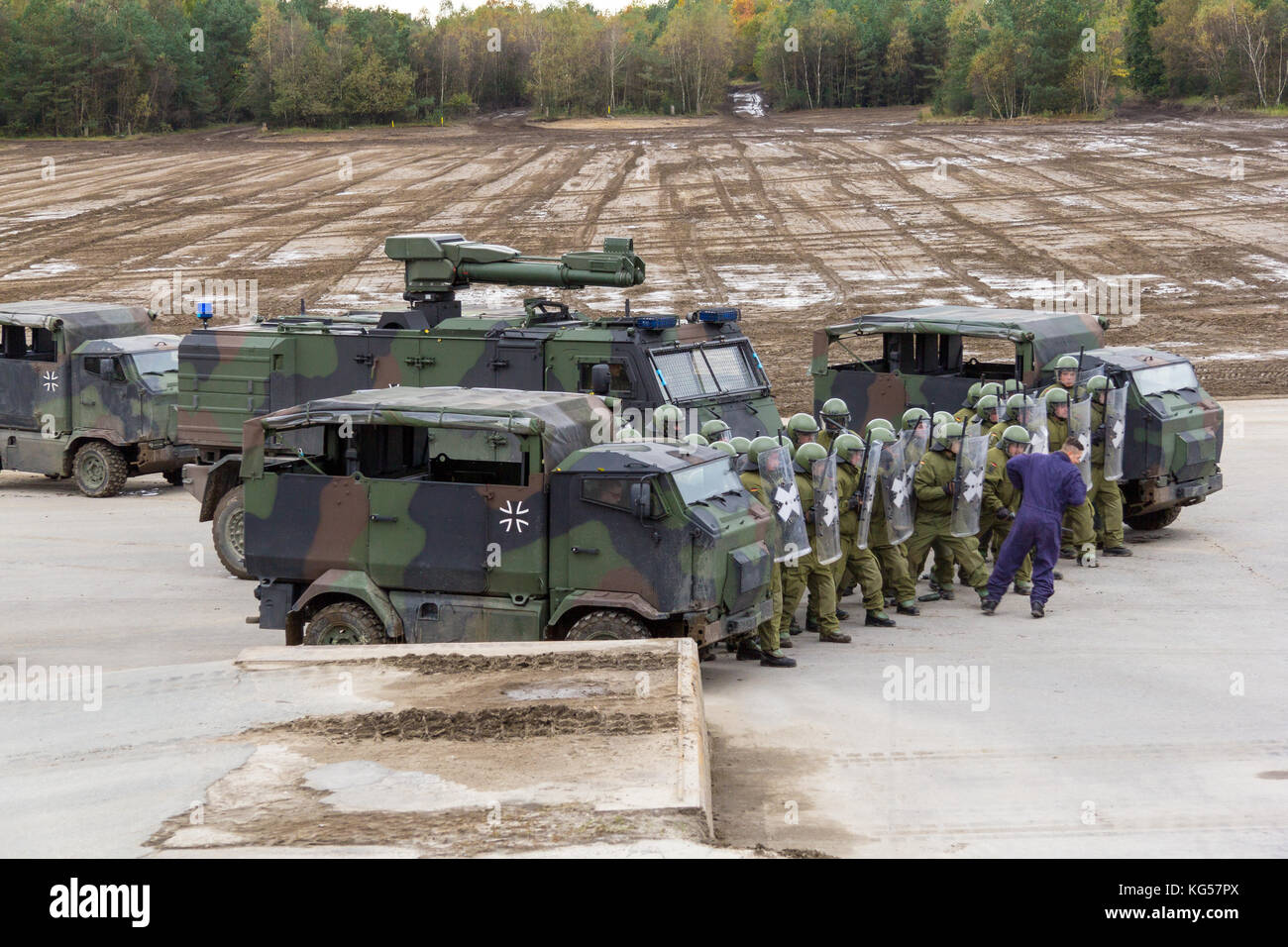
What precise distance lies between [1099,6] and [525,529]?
61723 mm

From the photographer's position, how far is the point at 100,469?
755 inches

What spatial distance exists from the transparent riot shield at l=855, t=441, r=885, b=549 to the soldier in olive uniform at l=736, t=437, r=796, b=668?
1.26 metres

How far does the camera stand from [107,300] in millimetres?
32312

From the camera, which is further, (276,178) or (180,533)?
(276,178)

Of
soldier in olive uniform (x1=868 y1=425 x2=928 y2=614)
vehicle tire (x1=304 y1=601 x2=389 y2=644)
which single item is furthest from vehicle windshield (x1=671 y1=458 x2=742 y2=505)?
vehicle tire (x1=304 y1=601 x2=389 y2=644)

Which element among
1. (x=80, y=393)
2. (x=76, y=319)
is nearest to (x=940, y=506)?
(x=80, y=393)

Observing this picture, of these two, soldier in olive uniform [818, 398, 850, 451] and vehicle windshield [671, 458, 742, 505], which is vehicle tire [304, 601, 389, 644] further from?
soldier in olive uniform [818, 398, 850, 451]

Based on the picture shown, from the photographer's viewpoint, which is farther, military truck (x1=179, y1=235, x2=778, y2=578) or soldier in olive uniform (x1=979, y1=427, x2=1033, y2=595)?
military truck (x1=179, y1=235, x2=778, y2=578)

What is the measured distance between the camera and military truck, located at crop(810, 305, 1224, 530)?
15602 millimetres

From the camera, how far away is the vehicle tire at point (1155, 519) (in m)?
16.5

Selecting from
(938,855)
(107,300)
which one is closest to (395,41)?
(107,300)

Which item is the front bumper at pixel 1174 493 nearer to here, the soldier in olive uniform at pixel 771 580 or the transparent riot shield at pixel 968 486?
Result: the transparent riot shield at pixel 968 486

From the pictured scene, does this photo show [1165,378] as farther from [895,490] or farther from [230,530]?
[230,530]
